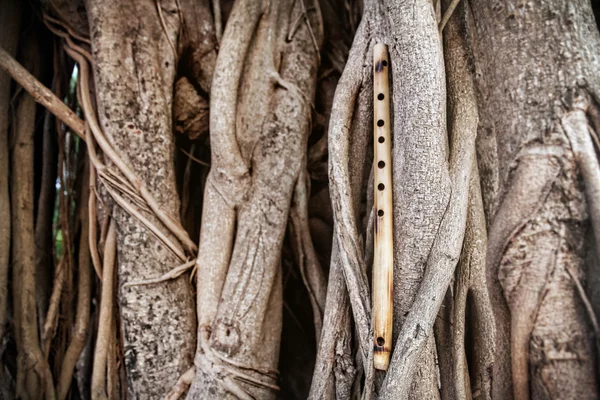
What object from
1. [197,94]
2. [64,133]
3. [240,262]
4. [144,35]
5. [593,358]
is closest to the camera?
[593,358]

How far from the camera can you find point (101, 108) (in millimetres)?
1641

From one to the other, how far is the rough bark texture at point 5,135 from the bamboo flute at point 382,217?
136 centimetres

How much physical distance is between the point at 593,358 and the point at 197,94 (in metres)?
1.44

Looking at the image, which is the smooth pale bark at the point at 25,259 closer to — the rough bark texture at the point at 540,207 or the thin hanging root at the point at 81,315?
the thin hanging root at the point at 81,315

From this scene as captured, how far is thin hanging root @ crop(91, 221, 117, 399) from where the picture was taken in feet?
5.51

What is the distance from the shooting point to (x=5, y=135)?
6.28 feet

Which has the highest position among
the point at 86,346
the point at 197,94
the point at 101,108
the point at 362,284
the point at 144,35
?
the point at 144,35

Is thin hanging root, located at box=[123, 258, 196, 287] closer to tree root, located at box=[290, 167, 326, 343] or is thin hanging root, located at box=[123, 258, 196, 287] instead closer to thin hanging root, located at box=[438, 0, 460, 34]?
tree root, located at box=[290, 167, 326, 343]

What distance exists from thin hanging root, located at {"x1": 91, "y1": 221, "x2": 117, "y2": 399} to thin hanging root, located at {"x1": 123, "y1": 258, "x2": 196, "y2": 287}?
7.8 inches

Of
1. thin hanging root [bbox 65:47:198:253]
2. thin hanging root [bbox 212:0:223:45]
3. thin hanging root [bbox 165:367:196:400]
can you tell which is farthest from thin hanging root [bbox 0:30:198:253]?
thin hanging root [bbox 212:0:223:45]

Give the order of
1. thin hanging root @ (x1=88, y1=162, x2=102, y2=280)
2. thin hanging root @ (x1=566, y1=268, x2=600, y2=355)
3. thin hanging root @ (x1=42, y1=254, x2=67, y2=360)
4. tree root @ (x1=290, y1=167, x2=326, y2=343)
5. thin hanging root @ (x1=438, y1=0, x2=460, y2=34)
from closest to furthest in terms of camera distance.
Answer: thin hanging root @ (x1=566, y1=268, x2=600, y2=355) < thin hanging root @ (x1=438, y1=0, x2=460, y2=34) < tree root @ (x1=290, y1=167, x2=326, y2=343) < thin hanging root @ (x1=88, y1=162, x2=102, y2=280) < thin hanging root @ (x1=42, y1=254, x2=67, y2=360)

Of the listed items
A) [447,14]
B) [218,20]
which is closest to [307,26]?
[218,20]

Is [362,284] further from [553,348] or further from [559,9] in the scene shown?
[559,9]

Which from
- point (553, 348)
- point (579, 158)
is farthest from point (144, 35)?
point (553, 348)
